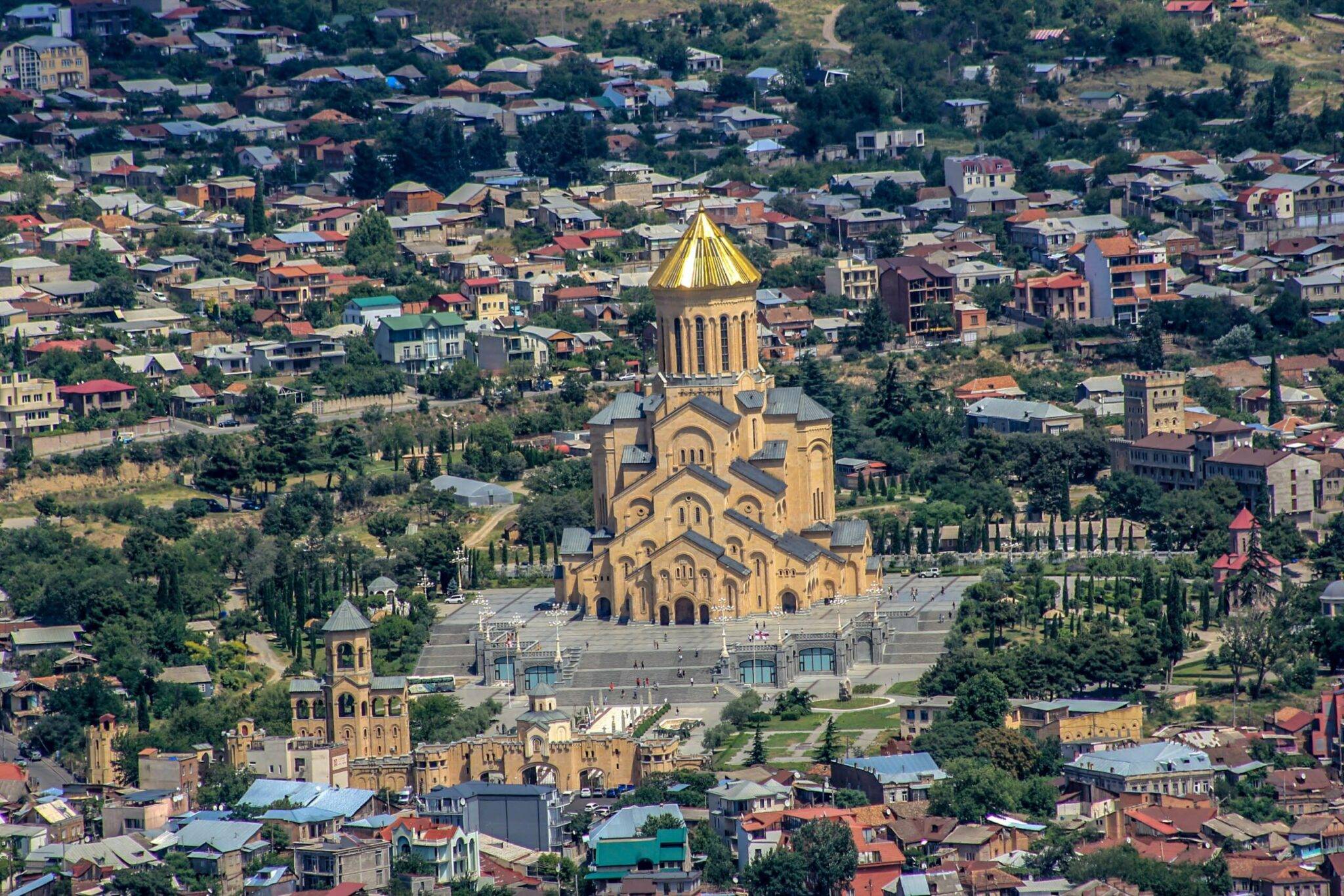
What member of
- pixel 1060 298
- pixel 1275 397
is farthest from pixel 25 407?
pixel 1275 397

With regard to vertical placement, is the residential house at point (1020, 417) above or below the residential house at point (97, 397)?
below

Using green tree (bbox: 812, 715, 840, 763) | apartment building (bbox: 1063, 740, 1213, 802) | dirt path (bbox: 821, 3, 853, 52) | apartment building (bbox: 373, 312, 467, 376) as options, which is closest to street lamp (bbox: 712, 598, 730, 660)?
green tree (bbox: 812, 715, 840, 763)

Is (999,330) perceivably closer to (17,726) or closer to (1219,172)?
(1219,172)

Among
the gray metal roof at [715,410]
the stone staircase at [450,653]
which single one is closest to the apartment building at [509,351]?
the gray metal roof at [715,410]

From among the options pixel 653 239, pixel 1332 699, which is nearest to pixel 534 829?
pixel 1332 699

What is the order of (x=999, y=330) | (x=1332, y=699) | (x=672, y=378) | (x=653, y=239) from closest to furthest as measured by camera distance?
(x=1332, y=699) < (x=672, y=378) < (x=999, y=330) < (x=653, y=239)

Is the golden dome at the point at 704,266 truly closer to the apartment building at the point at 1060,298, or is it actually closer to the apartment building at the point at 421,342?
the apartment building at the point at 421,342
